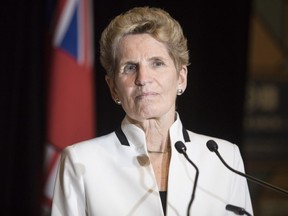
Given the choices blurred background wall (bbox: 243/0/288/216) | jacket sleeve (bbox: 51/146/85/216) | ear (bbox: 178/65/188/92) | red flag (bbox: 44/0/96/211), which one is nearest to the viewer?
jacket sleeve (bbox: 51/146/85/216)

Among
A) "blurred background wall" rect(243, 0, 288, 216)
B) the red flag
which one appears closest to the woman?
the red flag

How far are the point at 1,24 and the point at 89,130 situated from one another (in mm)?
532

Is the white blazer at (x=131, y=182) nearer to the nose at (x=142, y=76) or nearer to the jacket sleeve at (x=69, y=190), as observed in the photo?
the jacket sleeve at (x=69, y=190)

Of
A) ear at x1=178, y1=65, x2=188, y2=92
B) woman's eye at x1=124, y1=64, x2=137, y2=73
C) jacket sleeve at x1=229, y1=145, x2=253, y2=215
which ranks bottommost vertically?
jacket sleeve at x1=229, y1=145, x2=253, y2=215

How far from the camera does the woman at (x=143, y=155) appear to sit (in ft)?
3.78

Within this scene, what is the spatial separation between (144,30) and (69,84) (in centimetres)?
79

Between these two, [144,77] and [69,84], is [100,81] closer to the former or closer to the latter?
[69,84]

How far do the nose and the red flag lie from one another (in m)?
0.72

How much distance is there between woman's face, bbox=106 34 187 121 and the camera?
1176 mm

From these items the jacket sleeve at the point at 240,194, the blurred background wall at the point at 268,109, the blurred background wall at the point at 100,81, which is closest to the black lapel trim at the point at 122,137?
the jacket sleeve at the point at 240,194

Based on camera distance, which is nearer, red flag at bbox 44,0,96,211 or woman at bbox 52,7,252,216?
woman at bbox 52,7,252,216

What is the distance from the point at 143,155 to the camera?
1.20 m

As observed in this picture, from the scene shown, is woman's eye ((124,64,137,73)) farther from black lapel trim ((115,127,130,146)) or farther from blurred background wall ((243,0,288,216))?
blurred background wall ((243,0,288,216))

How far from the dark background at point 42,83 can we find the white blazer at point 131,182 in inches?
27.1
